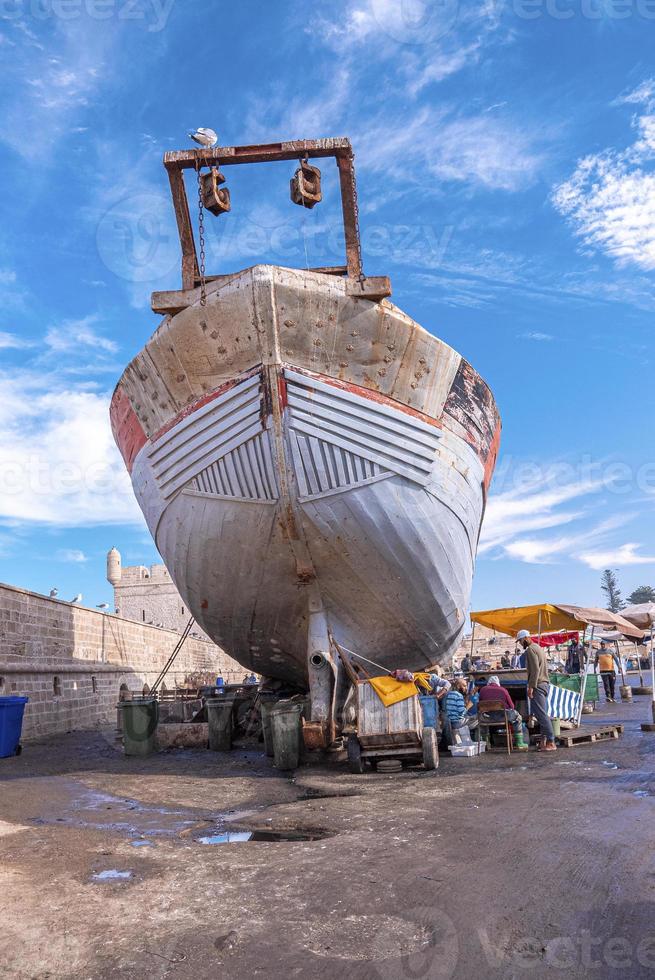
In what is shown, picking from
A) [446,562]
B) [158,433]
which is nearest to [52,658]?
[158,433]

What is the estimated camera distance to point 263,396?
7.45m

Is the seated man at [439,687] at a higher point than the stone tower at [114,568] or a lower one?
lower

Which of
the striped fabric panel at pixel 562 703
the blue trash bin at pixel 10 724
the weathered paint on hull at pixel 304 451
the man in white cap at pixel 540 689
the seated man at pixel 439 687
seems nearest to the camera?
the weathered paint on hull at pixel 304 451

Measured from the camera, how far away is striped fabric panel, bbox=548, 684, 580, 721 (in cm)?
923

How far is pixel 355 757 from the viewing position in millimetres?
7379

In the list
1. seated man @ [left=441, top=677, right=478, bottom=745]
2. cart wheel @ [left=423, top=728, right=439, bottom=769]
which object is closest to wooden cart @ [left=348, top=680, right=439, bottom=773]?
cart wheel @ [left=423, top=728, right=439, bottom=769]

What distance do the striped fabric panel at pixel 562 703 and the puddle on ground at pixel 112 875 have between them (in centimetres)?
632

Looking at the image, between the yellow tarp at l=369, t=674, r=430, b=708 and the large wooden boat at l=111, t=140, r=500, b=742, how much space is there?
2.53ft

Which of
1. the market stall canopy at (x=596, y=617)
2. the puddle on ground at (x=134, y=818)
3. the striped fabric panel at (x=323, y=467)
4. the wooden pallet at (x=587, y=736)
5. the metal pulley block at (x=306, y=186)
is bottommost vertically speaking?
the wooden pallet at (x=587, y=736)

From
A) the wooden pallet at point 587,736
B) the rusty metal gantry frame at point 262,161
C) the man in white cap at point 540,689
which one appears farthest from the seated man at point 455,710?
the rusty metal gantry frame at point 262,161

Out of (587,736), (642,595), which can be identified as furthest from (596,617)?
(642,595)

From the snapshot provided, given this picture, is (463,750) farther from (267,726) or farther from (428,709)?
(267,726)

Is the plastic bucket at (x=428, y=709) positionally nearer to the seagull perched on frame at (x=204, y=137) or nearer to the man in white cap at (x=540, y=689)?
the man in white cap at (x=540, y=689)

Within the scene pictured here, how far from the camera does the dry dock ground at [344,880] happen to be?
2.62m
